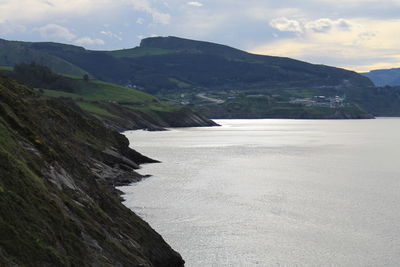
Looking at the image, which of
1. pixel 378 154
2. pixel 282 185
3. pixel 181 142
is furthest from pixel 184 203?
pixel 181 142

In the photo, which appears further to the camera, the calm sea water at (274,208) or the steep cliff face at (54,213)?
the calm sea water at (274,208)

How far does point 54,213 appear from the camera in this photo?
101 ft

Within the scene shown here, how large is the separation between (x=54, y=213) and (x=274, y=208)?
155 feet

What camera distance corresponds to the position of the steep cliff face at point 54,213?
27094mm

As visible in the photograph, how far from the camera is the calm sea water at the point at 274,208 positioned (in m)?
51.1

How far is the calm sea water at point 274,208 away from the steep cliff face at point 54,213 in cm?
921

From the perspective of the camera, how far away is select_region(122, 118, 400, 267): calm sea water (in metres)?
51.1

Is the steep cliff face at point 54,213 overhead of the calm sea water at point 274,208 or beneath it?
overhead

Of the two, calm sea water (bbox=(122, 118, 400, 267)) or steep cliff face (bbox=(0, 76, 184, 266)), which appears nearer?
steep cliff face (bbox=(0, 76, 184, 266))

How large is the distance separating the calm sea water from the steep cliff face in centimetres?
921

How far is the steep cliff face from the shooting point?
27.1m

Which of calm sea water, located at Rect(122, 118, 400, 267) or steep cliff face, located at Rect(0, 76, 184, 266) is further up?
steep cliff face, located at Rect(0, 76, 184, 266)

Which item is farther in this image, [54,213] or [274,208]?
[274,208]

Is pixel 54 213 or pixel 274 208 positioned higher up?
pixel 54 213
